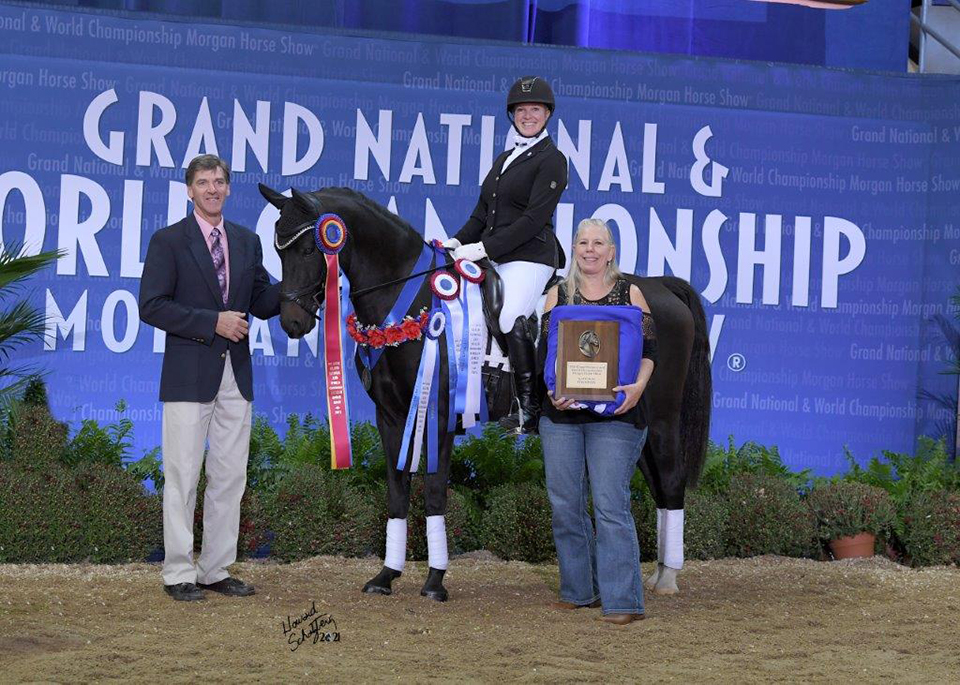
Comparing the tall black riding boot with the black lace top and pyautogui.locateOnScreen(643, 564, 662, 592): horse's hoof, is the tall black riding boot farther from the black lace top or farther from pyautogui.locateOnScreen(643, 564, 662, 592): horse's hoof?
pyautogui.locateOnScreen(643, 564, 662, 592): horse's hoof

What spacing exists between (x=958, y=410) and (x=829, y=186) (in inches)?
79.8

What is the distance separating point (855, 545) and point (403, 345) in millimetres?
3899

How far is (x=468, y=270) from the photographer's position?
6352 millimetres

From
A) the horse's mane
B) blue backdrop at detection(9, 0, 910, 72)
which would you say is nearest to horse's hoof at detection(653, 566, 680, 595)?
the horse's mane

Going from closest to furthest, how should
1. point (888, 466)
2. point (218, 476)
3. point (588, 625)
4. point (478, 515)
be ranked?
point (588, 625) < point (218, 476) < point (478, 515) < point (888, 466)

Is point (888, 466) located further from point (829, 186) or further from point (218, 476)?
point (218, 476)

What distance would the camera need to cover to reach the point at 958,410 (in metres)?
9.30

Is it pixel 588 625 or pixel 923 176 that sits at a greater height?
pixel 923 176

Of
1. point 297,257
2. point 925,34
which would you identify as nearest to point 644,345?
point 297,257

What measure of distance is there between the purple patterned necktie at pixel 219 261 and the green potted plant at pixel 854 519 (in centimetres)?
457

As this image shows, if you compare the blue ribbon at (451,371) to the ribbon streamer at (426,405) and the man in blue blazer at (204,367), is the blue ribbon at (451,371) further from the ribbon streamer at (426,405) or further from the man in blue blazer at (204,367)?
the man in blue blazer at (204,367)

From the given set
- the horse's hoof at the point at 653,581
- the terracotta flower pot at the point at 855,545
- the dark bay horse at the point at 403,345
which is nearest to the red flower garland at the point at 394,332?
the dark bay horse at the point at 403,345

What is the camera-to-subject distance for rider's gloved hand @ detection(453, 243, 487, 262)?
20.7 feet

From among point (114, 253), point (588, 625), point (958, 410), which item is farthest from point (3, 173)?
point (958, 410)
